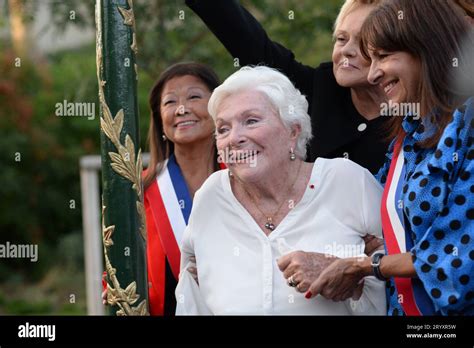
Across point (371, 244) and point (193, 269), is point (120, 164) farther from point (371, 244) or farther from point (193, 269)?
point (371, 244)

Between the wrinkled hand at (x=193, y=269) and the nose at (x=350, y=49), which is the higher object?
the nose at (x=350, y=49)

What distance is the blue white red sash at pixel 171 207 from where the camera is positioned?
12.6 ft

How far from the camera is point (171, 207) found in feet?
13.0

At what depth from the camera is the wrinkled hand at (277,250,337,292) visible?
10.1 ft

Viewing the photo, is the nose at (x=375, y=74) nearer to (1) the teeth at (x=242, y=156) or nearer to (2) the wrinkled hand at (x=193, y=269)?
(1) the teeth at (x=242, y=156)

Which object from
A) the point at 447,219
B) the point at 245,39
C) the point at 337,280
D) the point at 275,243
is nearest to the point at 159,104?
the point at 245,39

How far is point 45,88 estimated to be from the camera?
37.4ft

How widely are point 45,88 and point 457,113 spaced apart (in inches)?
351

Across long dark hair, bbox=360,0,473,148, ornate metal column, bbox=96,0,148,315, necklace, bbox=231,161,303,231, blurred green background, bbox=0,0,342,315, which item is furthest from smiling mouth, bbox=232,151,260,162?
blurred green background, bbox=0,0,342,315

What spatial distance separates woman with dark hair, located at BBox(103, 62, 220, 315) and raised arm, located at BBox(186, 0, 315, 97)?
38 cm

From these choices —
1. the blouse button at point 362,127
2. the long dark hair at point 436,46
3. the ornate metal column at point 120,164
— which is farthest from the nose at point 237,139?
the blouse button at point 362,127

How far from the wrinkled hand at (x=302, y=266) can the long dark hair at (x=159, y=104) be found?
1.20 metres

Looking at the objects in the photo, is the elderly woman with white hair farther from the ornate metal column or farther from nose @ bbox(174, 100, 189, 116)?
nose @ bbox(174, 100, 189, 116)

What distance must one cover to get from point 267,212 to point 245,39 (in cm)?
78
